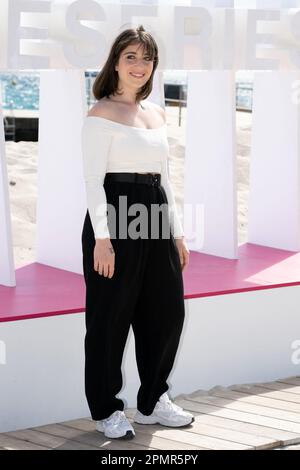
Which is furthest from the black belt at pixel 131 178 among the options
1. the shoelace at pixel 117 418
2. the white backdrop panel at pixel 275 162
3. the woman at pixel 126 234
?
the white backdrop panel at pixel 275 162

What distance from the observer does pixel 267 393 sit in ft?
15.4

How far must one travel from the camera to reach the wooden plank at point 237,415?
4.17m

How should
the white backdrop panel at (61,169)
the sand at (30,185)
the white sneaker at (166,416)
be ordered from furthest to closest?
the sand at (30,185), the white backdrop panel at (61,169), the white sneaker at (166,416)

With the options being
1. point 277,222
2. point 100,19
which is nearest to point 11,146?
point 277,222

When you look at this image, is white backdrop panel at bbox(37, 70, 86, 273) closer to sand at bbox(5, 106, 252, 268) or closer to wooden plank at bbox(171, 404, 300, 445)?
sand at bbox(5, 106, 252, 268)

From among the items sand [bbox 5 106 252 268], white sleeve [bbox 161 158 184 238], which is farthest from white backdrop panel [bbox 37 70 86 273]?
white sleeve [bbox 161 158 184 238]

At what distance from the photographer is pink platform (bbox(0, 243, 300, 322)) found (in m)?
4.27

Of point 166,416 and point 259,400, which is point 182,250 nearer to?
point 166,416

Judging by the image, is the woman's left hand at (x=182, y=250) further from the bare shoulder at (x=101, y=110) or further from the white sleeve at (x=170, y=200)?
the bare shoulder at (x=101, y=110)

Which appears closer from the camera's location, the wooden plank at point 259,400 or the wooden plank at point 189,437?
the wooden plank at point 189,437

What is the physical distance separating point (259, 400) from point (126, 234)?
126 cm

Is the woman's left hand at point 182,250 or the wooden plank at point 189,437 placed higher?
the woman's left hand at point 182,250

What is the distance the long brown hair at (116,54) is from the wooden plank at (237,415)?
1461 millimetres

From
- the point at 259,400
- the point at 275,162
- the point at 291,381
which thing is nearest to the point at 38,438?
the point at 259,400
